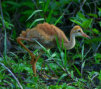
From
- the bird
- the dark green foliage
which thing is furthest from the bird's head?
the dark green foliage

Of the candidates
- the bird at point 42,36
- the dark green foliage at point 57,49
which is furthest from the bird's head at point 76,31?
the dark green foliage at point 57,49

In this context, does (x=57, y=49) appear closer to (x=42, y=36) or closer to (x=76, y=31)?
(x=76, y=31)

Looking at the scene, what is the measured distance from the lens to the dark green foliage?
405 cm

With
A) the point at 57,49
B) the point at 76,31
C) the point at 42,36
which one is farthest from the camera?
the point at 57,49

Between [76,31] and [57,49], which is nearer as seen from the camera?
[76,31]

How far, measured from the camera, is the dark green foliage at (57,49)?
405cm

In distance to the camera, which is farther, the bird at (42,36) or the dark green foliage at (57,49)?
the bird at (42,36)

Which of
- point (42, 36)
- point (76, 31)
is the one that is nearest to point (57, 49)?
point (76, 31)

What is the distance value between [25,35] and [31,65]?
0.53 metres

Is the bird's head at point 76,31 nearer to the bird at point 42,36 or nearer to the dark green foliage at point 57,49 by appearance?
the bird at point 42,36

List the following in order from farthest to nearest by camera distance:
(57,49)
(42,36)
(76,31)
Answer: (57,49) → (76,31) → (42,36)

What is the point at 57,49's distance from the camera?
590 centimetres

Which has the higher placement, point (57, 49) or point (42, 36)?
point (42, 36)

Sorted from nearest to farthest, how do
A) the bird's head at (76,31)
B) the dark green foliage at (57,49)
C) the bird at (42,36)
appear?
the dark green foliage at (57,49)
the bird at (42,36)
the bird's head at (76,31)
